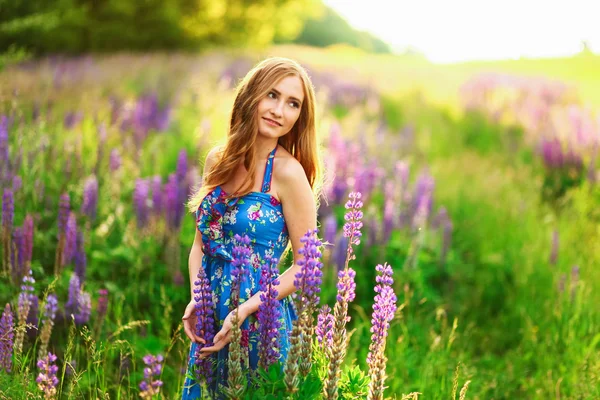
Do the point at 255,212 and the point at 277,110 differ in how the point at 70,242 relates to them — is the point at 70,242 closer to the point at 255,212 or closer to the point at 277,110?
the point at 255,212

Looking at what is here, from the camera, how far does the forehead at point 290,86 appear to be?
→ 91.4 inches

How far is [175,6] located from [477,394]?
14.0 m

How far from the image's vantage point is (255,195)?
2266 millimetres

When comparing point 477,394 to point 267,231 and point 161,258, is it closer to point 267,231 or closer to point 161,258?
point 267,231

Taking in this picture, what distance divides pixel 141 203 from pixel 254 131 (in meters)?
1.72

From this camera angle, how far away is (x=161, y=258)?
3.99 m

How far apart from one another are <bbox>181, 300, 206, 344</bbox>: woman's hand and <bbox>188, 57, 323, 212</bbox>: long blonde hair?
1.45ft

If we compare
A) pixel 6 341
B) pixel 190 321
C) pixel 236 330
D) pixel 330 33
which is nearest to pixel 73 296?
pixel 6 341

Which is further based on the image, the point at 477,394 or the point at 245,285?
the point at 477,394

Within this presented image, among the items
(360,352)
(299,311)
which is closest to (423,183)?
(360,352)

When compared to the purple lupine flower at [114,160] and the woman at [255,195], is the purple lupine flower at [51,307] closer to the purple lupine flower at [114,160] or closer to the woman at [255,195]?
the woman at [255,195]

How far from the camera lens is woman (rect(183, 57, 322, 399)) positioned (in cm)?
223

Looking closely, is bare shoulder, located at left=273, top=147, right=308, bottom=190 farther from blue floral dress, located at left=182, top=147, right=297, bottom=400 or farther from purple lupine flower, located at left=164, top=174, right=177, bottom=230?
purple lupine flower, located at left=164, top=174, right=177, bottom=230

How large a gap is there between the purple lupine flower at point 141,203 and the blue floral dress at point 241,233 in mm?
1560
